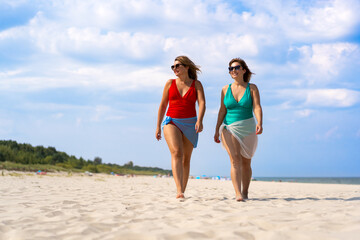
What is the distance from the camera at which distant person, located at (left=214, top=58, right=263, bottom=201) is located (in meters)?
5.40

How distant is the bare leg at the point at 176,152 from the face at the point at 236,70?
4.21 feet

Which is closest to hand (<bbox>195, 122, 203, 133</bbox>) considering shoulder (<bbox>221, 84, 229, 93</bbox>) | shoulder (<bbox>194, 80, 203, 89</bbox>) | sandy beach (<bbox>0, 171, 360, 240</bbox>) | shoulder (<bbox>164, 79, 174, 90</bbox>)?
shoulder (<bbox>194, 80, 203, 89</bbox>)

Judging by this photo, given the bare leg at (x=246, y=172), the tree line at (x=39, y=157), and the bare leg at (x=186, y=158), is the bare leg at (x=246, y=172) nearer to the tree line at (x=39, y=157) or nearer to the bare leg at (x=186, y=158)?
the bare leg at (x=186, y=158)

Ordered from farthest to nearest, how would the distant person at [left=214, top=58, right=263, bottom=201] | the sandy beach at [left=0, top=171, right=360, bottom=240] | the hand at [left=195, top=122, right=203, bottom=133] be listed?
the hand at [left=195, top=122, right=203, bottom=133], the distant person at [left=214, top=58, right=263, bottom=201], the sandy beach at [left=0, top=171, right=360, bottom=240]

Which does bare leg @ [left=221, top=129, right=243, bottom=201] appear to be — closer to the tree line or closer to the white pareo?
the white pareo

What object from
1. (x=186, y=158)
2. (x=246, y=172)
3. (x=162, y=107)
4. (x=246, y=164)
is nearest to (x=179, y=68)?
(x=162, y=107)

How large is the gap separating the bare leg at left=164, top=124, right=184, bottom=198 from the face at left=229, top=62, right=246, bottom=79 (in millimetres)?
1285

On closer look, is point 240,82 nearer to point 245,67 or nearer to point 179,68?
point 245,67

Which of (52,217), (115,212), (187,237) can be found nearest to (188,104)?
(115,212)

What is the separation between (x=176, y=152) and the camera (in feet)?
17.6

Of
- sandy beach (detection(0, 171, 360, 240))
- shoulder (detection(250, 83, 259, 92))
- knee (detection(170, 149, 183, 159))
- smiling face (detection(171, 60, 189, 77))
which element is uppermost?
smiling face (detection(171, 60, 189, 77))

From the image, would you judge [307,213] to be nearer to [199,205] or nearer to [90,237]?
[199,205]

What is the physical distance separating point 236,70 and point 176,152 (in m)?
1.64

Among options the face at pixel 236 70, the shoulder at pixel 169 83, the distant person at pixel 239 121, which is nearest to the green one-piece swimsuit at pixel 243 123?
the distant person at pixel 239 121
